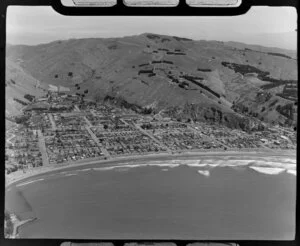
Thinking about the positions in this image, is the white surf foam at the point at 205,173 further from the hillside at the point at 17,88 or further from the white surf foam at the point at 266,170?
the hillside at the point at 17,88

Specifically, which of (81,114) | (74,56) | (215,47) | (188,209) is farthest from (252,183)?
(74,56)

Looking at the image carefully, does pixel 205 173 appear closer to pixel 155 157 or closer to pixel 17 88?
pixel 155 157

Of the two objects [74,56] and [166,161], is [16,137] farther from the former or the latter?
[166,161]

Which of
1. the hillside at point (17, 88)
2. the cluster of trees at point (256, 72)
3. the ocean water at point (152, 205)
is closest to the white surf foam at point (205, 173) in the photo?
the ocean water at point (152, 205)

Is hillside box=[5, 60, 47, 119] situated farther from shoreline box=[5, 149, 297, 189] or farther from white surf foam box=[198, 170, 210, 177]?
white surf foam box=[198, 170, 210, 177]

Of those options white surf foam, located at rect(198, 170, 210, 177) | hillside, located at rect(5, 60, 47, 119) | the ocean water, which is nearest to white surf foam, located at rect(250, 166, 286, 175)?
the ocean water

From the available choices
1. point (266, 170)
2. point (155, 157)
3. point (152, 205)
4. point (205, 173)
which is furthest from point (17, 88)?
point (266, 170)

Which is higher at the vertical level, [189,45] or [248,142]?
[189,45]
